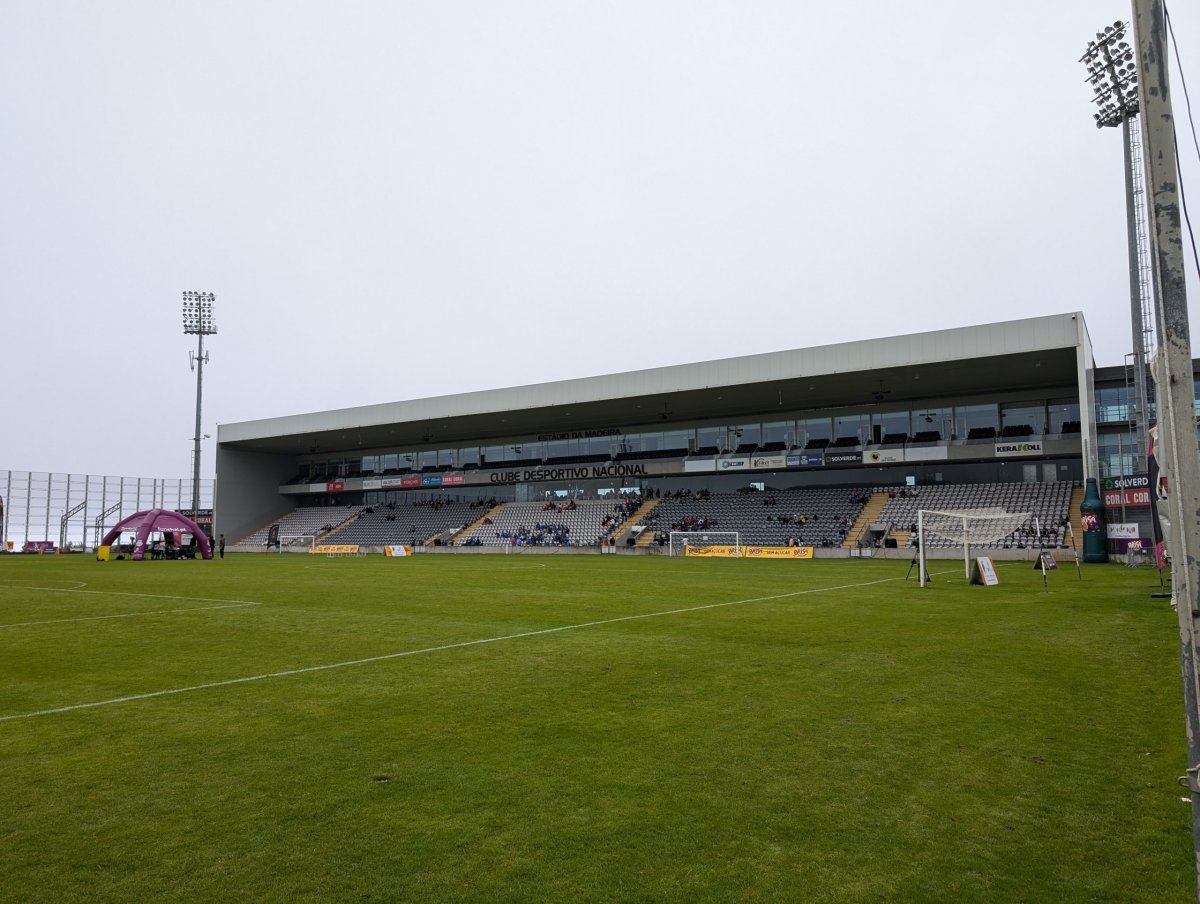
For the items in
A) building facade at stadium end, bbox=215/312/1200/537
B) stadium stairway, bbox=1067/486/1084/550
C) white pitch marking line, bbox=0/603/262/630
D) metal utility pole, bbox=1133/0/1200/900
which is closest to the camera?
metal utility pole, bbox=1133/0/1200/900

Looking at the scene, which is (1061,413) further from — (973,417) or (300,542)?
(300,542)

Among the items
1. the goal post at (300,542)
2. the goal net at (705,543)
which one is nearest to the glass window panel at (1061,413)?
the goal net at (705,543)

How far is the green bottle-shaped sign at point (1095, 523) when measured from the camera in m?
34.1

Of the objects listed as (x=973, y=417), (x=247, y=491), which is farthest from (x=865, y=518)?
(x=247, y=491)

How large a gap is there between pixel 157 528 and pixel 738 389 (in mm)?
35579

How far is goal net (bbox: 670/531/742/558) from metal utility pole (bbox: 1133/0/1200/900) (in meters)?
44.6

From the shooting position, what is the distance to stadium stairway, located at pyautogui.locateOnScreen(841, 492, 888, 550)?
44.4 meters

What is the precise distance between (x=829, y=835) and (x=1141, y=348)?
3254 centimetres

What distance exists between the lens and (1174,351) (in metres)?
2.70

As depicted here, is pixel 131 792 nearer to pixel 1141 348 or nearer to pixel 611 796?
pixel 611 796

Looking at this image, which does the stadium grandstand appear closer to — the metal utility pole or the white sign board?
the white sign board

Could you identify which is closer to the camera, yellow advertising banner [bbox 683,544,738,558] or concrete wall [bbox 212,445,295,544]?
yellow advertising banner [bbox 683,544,738,558]

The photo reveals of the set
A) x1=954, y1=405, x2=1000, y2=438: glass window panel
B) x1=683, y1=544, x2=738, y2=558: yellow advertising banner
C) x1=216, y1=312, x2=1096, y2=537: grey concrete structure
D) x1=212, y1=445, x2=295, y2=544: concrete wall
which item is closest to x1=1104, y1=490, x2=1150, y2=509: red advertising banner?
x1=216, y1=312, x2=1096, y2=537: grey concrete structure

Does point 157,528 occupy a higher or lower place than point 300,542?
higher
